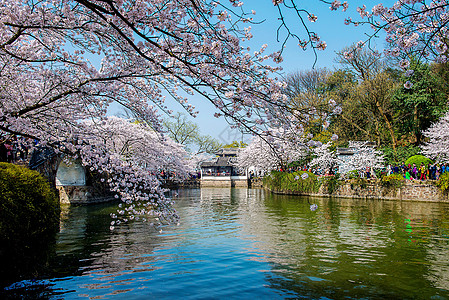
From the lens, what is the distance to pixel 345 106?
1519 inches

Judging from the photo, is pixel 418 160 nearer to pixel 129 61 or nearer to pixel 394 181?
pixel 394 181

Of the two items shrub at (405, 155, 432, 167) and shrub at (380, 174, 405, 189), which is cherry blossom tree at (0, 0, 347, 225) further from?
shrub at (405, 155, 432, 167)

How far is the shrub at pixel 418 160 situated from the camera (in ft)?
87.5

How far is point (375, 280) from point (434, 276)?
1435mm

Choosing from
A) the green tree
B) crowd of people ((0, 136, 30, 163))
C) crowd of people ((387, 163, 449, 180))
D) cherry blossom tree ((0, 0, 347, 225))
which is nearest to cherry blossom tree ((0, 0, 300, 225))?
cherry blossom tree ((0, 0, 347, 225))

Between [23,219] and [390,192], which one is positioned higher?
[23,219]

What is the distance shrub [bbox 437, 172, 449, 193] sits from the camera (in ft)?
72.4

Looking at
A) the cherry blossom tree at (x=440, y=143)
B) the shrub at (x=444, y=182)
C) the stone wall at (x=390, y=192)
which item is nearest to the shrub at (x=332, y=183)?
the stone wall at (x=390, y=192)

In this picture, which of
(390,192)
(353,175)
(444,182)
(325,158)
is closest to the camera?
(444,182)

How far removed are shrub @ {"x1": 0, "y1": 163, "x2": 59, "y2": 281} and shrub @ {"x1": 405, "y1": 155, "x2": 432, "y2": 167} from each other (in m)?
27.0

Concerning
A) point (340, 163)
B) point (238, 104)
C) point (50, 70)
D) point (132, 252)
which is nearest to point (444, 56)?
point (238, 104)

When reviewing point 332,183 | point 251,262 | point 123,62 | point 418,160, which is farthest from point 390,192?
point 123,62

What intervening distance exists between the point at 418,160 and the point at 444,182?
4956mm

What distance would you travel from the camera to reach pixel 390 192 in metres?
25.9
